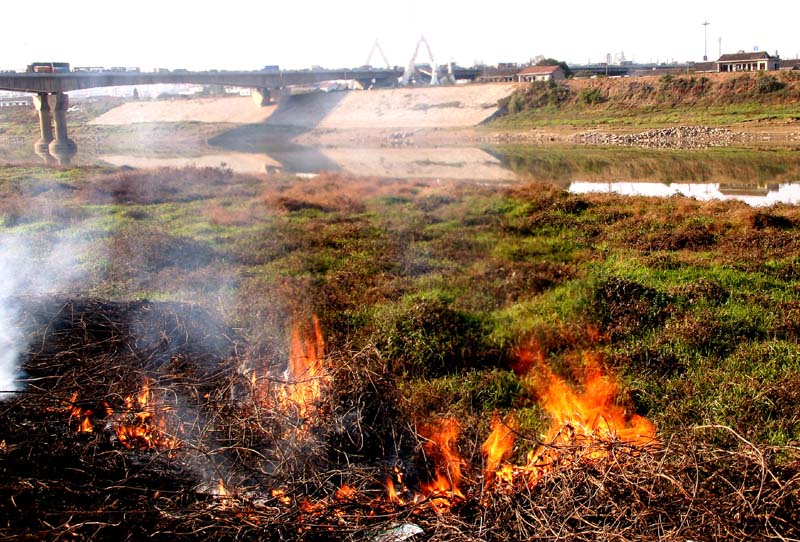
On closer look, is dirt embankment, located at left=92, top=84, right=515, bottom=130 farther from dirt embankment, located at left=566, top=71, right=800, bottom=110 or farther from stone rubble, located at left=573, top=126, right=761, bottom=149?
stone rubble, located at left=573, top=126, right=761, bottom=149

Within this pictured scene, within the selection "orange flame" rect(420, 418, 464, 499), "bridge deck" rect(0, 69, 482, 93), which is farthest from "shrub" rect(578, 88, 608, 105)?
"orange flame" rect(420, 418, 464, 499)

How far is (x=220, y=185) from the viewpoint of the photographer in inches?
915

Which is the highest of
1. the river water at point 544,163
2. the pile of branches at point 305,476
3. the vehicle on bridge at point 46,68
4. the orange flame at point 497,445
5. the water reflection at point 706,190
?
the vehicle on bridge at point 46,68

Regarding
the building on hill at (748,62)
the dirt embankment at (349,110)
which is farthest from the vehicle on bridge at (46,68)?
the building on hill at (748,62)

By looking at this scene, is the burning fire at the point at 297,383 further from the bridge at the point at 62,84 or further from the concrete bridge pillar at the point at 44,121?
the concrete bridge pillar at the point at 44,121

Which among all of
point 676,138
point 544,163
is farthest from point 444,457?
point 676,138

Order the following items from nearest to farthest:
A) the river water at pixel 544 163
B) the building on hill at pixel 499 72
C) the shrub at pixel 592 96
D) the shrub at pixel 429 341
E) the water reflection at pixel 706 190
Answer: the shrub at pixel 429 341 → the water reflection at pixel 706 190 → the river water at pixel 544 163 → the shrub at pixel 592 96 → the building on hill at pixel 499 72

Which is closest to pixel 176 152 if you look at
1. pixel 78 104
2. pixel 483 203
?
pixel 78 104

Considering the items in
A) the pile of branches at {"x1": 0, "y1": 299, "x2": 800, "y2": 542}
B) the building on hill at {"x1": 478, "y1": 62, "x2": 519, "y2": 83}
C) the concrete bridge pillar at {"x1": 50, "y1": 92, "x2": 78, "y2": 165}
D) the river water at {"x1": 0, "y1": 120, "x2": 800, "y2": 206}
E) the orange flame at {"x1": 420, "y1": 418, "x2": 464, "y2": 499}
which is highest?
the building on hill at {"x1": 478, "y1": 62, "x2": 519, "y2": 83}

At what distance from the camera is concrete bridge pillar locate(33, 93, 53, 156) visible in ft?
150

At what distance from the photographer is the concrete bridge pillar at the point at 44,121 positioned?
45812 mm

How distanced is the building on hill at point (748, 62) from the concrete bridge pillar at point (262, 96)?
42.7 meters

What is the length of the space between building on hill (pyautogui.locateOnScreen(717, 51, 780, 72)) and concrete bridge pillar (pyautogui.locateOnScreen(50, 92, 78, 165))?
53.2m

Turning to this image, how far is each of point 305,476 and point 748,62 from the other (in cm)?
6931
